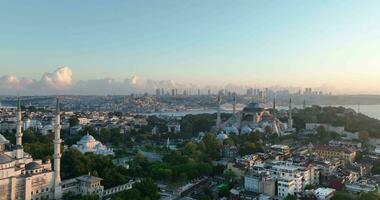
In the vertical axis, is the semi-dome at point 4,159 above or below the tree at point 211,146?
above

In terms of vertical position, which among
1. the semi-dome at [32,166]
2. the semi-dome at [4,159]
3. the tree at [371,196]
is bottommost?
the tree at [371,196]

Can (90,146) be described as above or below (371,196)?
below

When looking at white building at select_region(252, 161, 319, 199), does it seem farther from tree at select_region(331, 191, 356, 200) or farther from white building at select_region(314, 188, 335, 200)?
tree at select_region(331, 191, 356, 200)

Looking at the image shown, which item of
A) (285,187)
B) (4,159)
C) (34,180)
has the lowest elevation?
(285,187)

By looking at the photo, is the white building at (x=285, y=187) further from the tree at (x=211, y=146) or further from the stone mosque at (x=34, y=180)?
the tree at (x=211, y=146)

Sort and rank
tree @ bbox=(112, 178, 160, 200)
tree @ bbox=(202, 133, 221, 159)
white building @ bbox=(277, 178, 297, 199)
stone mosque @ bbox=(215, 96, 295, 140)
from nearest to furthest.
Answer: tree @ bbox=(112, 178, 160, 200), white building @ bbox=(277, 178, 297, 199), tree @ bbox=(202, 133, 221, 159), stone mosque @ bbox=(215, 96, 295, 140)

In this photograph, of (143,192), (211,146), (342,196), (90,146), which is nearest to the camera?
(342,196)

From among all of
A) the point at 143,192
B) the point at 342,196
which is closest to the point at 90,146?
the point at 143,192

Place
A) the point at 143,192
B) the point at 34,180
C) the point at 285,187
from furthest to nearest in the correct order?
1. the point at 285,187
2. the point at 143,192
3. the point at 34,180

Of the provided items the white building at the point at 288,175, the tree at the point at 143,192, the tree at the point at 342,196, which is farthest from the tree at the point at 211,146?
the tree at the point at 342,196

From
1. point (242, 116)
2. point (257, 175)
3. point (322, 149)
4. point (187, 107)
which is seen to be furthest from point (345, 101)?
point (257, 175)

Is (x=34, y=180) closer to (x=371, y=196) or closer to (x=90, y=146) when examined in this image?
(x=90, y=146)

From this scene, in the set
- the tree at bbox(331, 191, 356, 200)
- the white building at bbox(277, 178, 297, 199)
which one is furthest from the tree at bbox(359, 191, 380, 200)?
the white building at bbox(277, 178, 297, 199)
